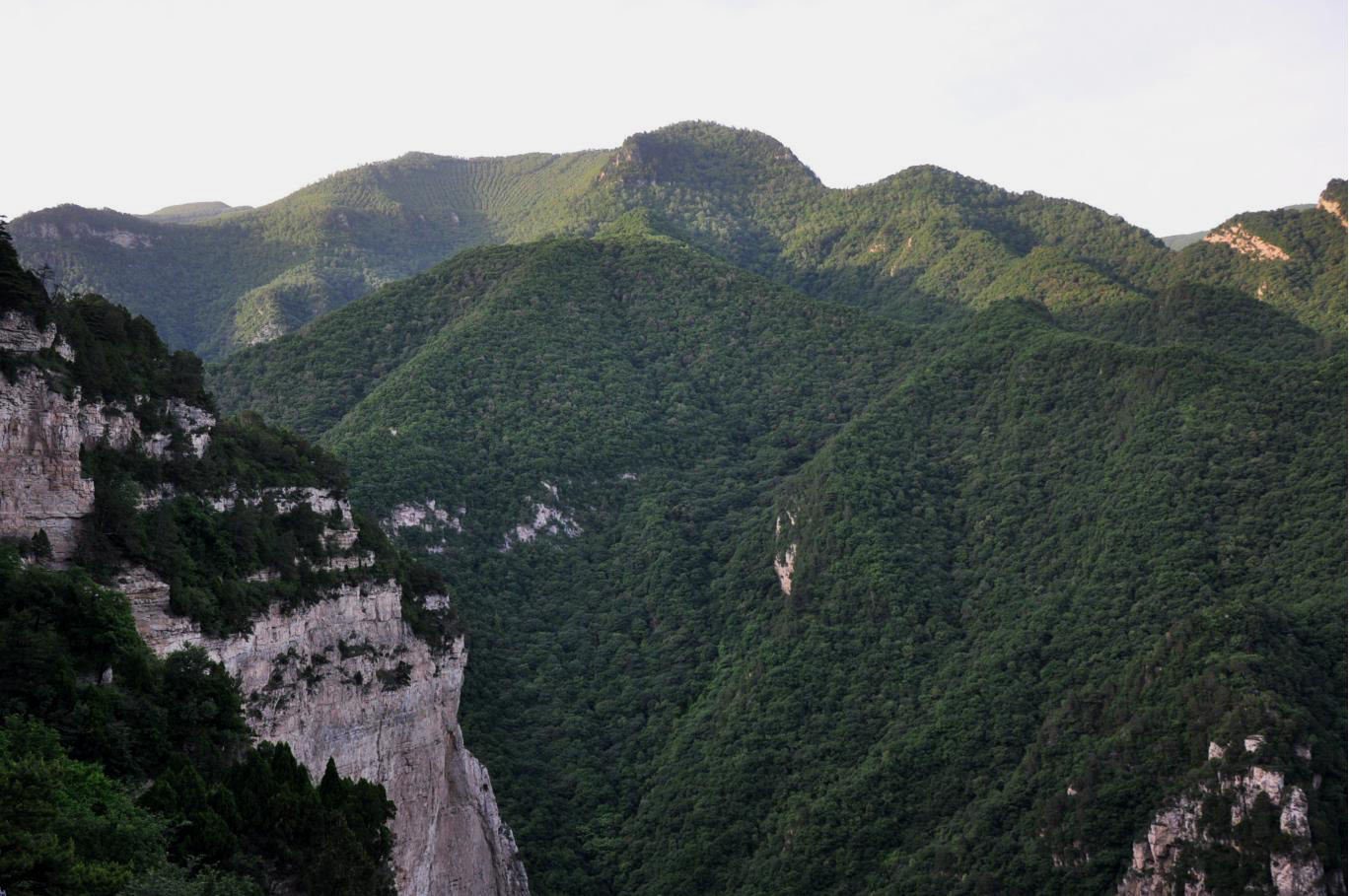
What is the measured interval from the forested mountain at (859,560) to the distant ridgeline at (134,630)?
31.6 metres

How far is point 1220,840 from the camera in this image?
2333 inches

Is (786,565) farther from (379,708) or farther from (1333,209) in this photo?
(1333,209)

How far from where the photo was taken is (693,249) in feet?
460

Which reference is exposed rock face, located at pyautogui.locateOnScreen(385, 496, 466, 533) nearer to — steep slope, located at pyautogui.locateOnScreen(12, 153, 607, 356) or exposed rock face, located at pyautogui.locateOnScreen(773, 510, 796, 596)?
exposed rock face, located at pyautogui.locateOnScreen(773, 510, 796, 596)

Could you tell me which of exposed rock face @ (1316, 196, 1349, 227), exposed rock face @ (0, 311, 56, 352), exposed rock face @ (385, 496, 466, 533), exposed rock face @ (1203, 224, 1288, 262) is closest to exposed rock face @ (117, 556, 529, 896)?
exposed rock face @ (0, 311, 56, 352)

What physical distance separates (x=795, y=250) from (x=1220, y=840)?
409ft

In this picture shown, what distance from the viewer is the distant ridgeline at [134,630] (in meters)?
24.8

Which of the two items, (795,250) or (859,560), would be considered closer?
(859,560)

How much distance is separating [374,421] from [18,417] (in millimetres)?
59935

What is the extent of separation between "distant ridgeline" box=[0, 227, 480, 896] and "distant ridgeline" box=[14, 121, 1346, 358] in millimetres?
102369

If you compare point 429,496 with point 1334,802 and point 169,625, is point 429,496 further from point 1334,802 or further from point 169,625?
point 1334,802

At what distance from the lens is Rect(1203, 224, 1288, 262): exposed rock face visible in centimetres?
14100

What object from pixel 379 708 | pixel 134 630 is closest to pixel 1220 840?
pixel 379 708

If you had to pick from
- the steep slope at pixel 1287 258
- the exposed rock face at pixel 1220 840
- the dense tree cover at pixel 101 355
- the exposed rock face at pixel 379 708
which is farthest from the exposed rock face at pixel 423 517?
the steep slope at pixel 1287 258
